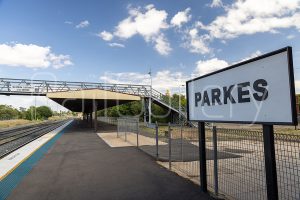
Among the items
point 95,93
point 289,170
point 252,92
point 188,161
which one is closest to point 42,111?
point 95,93

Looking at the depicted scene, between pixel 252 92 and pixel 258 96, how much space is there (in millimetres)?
202

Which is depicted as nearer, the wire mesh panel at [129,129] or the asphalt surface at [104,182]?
the asphalt surface at [104,182]

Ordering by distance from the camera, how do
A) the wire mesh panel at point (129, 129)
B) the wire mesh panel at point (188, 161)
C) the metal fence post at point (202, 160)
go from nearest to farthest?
the metal fence post at point (202, 160) < the wire mesh panel at point (188, 161) < the wire mesh panel at point (129, 129)

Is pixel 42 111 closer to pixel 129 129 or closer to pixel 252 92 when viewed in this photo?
pixel 129 129

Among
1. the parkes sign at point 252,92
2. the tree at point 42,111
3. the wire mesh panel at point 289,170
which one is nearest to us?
the parkes sign at point 252,92

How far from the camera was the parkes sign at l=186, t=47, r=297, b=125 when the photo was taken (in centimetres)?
412

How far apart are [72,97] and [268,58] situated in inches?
1061

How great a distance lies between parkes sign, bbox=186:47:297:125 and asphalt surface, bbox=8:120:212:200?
197 cm

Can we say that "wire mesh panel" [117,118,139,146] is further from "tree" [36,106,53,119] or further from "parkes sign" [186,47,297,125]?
"tree" [36,106,53,119]

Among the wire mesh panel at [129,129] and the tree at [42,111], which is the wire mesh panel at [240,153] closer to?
the wire mesh panel at [129,129]

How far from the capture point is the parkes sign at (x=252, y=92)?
13.5 feet

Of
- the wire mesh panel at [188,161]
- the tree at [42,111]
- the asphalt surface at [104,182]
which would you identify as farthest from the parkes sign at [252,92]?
the tree at [42,111]

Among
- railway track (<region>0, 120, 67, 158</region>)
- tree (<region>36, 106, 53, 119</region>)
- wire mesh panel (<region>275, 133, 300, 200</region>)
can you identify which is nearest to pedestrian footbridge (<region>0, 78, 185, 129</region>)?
railway track (<region>0, 120, 67, 158</region>)

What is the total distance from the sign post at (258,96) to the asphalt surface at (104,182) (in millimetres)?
2002
